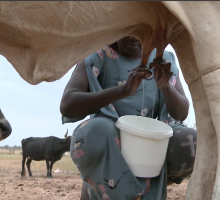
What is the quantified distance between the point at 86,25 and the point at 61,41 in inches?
4.3

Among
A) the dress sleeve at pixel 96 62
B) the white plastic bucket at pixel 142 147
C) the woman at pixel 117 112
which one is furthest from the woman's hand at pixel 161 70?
the dress sleeve at pixel 96 62

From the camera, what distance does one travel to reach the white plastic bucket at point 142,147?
1.29 meters

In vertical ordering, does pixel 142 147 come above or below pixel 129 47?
below

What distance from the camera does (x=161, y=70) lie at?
1.27 metres

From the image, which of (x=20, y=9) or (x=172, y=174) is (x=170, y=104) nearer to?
(x=172, y=174)

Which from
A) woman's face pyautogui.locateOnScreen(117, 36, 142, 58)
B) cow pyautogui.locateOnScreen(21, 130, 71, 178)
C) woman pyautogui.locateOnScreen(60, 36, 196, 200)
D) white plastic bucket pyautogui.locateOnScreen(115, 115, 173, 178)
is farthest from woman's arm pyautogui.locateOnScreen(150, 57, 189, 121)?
cow pyautogui.locateOnScreen(21, 130, 71, 178)

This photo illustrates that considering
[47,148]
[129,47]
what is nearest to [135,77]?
[129,47]

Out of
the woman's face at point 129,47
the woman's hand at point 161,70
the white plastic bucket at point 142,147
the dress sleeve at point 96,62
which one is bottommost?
the white plastic bucket at point 142,147

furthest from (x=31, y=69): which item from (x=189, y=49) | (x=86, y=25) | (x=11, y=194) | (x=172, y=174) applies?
(x=11, y=194)

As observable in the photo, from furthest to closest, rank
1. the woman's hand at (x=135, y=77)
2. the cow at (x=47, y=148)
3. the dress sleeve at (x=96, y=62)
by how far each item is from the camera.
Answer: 1. the cow at (x=47, y=148)
2. the dress sleeve at (x=96, y=62)
3. the woman's hand at (x=135, y=77)

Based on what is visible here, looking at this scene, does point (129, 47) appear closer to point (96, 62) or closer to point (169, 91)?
point (96, 62)

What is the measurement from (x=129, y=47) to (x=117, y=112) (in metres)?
0.31

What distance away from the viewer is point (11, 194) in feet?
10.2

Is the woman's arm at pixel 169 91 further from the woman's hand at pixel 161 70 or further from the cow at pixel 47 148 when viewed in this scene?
the cow at pixel 47 148
